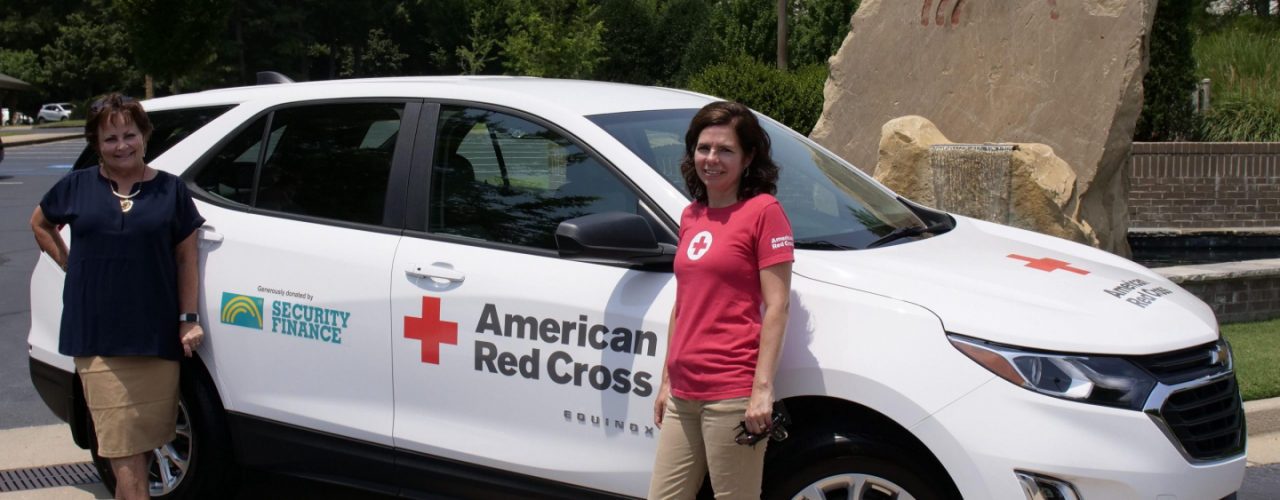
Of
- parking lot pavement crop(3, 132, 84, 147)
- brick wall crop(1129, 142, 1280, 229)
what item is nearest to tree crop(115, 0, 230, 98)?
parking lot pavement crop(3, 132, 84, 147)

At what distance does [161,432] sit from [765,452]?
2.12 meters

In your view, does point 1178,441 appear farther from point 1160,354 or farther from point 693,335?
point 693,335

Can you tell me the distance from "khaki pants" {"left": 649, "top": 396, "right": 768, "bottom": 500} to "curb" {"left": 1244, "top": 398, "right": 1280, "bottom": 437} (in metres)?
3.62

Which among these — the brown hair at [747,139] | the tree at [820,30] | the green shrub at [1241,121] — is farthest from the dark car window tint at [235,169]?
the tree at [820,30]

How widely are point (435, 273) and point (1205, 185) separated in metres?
12.9

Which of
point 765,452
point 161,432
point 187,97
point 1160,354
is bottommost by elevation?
point 161,432

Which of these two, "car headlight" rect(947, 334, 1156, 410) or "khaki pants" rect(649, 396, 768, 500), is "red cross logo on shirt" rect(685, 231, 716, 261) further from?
"car headlight" rect(947, 334, 1156, 410)

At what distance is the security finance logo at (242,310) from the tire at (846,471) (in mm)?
1982

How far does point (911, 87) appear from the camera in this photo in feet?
33.3

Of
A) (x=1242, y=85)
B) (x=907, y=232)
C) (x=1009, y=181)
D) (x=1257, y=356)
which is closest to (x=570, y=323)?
(x=907, y=232)

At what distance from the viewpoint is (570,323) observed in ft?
12.3

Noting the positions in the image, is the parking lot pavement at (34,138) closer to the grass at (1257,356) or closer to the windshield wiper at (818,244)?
the grass at (1257,356)

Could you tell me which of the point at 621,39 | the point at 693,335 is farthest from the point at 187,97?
the point at 621,39

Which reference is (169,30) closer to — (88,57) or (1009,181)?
(1009,181)
